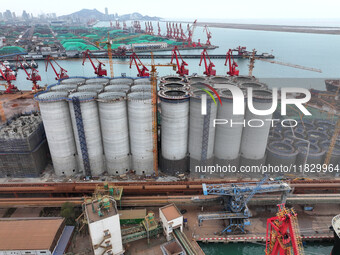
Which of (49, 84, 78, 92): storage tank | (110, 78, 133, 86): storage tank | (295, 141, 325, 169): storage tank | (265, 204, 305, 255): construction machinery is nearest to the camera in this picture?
(265, 204, 305, 255): construction machinery

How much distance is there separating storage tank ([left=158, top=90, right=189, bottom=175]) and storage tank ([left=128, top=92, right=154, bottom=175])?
233cm

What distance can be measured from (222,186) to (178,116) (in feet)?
41.6

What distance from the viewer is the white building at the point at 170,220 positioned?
93.4ft

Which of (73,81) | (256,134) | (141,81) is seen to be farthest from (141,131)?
(256,134)

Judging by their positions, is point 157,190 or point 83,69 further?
point 83,69

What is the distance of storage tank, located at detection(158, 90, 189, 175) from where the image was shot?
36219mm

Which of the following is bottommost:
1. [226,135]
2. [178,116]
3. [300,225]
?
[300,225]

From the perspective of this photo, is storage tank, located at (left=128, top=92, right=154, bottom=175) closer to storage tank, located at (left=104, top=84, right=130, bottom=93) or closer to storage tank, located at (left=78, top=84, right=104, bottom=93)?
storage tank, located at (left=104, top=84, right=130, bottom=93)

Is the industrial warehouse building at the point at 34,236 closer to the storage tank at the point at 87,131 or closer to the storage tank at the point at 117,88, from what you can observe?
the storage tank at the point at 87,131

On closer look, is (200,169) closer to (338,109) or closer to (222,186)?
(222,186)

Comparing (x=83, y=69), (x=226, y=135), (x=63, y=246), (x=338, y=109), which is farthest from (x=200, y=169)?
(x=83, y=69)

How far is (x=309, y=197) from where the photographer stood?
34.4 metres

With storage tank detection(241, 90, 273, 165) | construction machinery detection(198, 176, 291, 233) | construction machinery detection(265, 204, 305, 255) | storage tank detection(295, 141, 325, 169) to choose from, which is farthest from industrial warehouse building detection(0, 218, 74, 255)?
storage tank detection(295, 141, 325, 169)

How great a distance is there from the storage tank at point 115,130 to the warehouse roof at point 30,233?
42.0 feet
